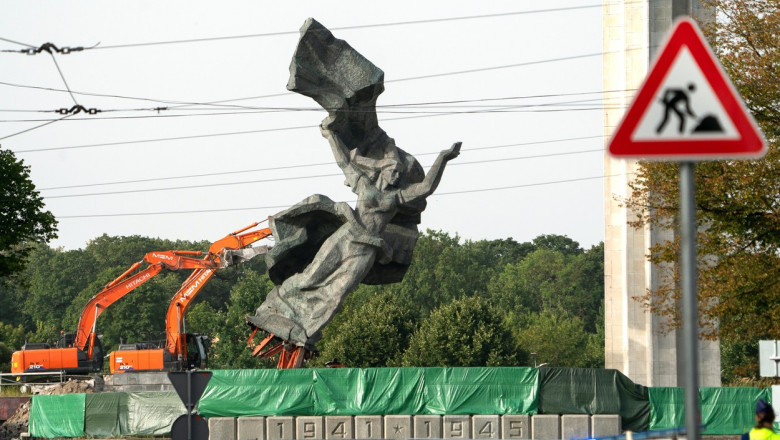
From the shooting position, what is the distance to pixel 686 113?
20.5ft

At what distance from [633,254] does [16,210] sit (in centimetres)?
2255

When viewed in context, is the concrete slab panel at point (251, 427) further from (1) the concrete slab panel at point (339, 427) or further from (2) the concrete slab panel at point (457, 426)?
(2) the concrete slab panel at point (457, 426)

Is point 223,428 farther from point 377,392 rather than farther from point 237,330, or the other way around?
point 237,330

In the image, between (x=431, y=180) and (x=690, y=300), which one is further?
(x=431, y=180)

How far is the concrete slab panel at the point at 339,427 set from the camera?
1128 inches

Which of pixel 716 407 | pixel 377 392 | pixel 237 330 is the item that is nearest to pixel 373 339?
pixel 237 330

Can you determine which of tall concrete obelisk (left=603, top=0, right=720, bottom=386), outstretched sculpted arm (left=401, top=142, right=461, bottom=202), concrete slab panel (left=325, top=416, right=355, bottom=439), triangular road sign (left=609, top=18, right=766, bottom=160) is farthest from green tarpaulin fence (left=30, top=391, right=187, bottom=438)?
triangular road sign (left=609, top=18, right=766, bottom=160)

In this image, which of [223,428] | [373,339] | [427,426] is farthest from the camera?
[373,339]

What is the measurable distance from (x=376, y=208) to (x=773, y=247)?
400 inches

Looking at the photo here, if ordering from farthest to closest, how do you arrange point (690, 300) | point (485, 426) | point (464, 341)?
1. point (464, 341)
2. point (485, 426)
3. point (690, 300)

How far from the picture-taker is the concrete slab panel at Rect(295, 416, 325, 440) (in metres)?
28.6

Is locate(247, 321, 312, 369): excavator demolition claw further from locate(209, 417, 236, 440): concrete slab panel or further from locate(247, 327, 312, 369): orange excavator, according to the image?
locate(209, 417, 236, 440): concrete slab panel

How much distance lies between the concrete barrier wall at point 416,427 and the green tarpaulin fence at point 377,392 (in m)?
0.36

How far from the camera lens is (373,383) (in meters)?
29.2
